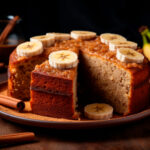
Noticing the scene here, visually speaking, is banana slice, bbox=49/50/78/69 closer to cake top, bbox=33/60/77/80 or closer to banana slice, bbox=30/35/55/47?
cake top, bbox=33/60/77/80

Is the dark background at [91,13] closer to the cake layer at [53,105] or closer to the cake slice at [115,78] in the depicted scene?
the cake slice at [115,78]

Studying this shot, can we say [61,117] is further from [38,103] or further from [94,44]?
[94,44]

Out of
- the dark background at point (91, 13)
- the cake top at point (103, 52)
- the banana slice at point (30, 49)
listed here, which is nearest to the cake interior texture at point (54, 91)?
the banana slice at point (30, 49)

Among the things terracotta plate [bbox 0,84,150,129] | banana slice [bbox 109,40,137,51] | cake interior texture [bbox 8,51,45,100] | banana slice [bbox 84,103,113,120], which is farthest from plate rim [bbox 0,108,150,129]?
banana slice [bbox 109,40,137,51]

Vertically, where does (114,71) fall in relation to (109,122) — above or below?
above

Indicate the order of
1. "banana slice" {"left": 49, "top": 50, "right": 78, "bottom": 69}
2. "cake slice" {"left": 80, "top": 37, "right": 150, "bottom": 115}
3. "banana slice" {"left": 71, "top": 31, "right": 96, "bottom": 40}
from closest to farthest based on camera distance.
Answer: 1. "banana slice" {"left": 49, "top": 50, "right": 78, "bottom": 69}
2. "cake slice" {"left": 80, "top": 37, "right": 150, "bottom": 115}
3. "banana slice" {"left": 71, "top": 31, "right": 96, "bottom": 40}

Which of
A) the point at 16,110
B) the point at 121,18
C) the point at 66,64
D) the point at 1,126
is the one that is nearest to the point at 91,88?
the point at 66,64
